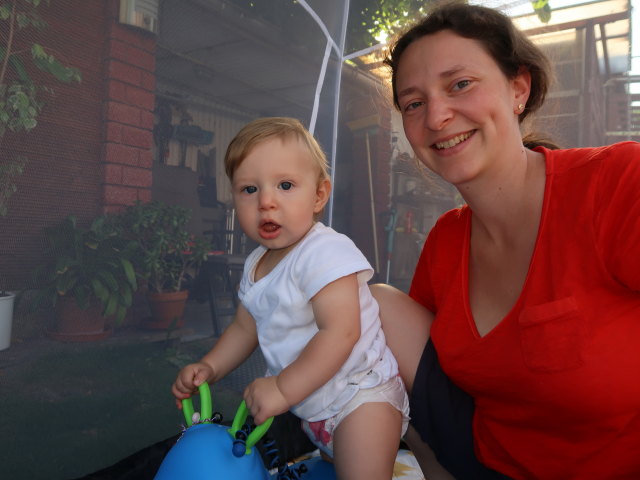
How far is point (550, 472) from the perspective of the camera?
2.73 feet

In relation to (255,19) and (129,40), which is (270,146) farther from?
(255,19)

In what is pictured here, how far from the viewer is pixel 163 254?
126 centimetres

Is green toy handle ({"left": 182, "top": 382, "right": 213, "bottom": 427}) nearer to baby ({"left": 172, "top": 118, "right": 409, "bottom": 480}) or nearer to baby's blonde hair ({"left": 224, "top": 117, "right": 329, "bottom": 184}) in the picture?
baby ({"left": 172, "top": 118, "right": 409, "bottom": 480})

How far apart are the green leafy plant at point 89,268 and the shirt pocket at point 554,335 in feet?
2.87

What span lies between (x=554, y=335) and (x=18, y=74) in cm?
109

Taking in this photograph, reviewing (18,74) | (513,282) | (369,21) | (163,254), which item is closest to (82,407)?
(163,254)

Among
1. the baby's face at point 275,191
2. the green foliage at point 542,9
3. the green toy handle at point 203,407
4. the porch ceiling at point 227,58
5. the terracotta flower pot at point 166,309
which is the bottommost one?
the green toy handle at point 203,407

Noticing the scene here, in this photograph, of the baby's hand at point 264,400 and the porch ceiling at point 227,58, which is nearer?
the baby's hand at point 264,400

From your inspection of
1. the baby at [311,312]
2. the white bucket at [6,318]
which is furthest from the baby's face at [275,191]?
the white bucket at [6,318]

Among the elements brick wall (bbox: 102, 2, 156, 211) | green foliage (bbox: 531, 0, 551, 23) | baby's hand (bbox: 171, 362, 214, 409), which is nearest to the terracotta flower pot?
brick wall (bbox: 102, 2, 156, 211)

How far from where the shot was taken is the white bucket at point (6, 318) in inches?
38.7

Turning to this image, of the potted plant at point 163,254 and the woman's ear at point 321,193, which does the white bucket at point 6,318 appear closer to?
the potted plant at point 163,254

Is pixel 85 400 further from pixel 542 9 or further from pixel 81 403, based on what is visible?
pixel 542 9

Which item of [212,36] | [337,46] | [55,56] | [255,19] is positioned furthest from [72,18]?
[337,46]
